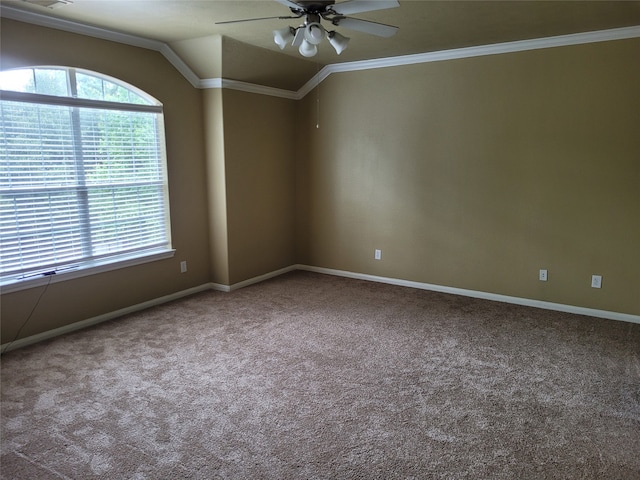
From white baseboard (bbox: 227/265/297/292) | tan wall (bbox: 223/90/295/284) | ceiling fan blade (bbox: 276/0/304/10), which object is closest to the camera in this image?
ceiling fan blade (bbox: 276/0/304/10)

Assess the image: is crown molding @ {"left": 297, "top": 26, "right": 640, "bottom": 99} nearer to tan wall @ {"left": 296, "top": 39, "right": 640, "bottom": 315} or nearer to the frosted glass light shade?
tan wall @ {"left": 296, "top": 39, "right": 640, "bottom": 315}

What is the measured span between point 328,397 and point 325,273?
3.04 m

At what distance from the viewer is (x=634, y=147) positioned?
3918mm

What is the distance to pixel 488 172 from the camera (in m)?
4.60

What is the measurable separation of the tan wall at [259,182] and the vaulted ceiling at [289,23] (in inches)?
19.9

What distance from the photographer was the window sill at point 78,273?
3.46 m

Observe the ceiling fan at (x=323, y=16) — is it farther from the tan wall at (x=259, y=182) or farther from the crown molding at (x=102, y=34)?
the tan wall at (x=259, y=182)

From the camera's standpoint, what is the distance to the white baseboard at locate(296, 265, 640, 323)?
4156 mm

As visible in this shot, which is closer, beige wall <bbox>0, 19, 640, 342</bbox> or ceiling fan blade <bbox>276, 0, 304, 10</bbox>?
ceiling fan blade <bbox>276, 0, 304, 10</bbox>

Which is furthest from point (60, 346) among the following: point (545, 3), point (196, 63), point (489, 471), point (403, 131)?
point (545, 3)

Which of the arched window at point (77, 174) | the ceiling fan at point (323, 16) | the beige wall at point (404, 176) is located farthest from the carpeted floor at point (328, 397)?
the ceiling fan at point (323, 16)

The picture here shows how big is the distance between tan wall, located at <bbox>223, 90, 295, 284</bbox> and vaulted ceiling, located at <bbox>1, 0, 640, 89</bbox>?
506mm

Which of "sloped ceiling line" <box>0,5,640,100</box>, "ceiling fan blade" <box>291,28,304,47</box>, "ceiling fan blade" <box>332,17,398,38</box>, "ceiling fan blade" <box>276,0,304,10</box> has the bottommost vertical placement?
"ceiling fan blade" <box>291,28,304,47</box>

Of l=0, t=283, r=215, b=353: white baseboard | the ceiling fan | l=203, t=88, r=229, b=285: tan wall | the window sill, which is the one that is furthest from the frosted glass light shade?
l=0, t=283, r=215, b=353: white baseboard
